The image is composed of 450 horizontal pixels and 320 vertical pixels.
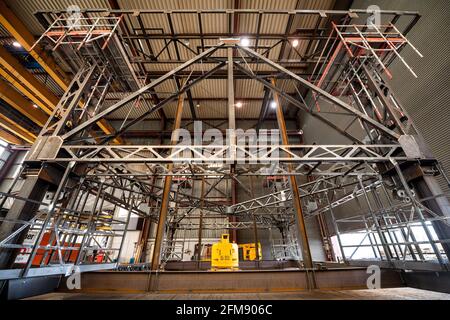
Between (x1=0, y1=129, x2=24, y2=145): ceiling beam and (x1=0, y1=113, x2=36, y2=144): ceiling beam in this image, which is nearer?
(x1=0, y1=113, x2=36, y2=144): ceiling beam

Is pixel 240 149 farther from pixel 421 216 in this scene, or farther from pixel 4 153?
pixel 4 153

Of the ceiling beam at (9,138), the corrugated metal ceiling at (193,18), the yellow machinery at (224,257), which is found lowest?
the yellow machinery at (224,257)

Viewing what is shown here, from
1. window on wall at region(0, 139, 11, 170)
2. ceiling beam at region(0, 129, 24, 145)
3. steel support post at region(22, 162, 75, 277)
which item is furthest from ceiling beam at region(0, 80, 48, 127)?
steel support post at region(22, 162, 75, 277)

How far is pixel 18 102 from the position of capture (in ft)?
42.3

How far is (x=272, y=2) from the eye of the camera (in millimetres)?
11617

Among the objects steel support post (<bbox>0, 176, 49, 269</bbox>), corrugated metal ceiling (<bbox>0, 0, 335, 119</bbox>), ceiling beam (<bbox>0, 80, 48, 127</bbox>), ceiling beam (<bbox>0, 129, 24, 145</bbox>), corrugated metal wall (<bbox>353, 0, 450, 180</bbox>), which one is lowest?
steel support post (<bbox>0, 176, 49, 269</bbox>)

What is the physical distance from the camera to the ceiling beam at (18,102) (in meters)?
11.9

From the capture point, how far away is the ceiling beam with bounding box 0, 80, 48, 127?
11914mm

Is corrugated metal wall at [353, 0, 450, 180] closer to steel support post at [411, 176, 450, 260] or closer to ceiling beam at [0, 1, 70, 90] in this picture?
steel support post at [411, 176, 450, 260]

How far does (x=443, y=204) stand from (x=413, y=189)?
712 millimetres

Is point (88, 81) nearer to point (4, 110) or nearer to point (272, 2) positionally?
point (272, 2)

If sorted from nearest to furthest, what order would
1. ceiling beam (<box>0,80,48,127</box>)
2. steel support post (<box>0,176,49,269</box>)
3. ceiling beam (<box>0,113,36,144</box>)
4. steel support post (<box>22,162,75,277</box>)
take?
steel support post (<box>22,162,75,277</box>), steel support post (<box>0,176,49,269</box>), ceiling beam (<box>0,80,48,127</box>), ceiling beam (<box>0,113,36,144</box>)

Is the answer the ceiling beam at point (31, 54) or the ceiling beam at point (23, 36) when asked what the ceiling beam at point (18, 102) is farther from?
the ceiling beam at point (23, 36)

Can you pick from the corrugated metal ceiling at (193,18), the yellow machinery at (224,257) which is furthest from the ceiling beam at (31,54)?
the yellow machinery at (224,257)
